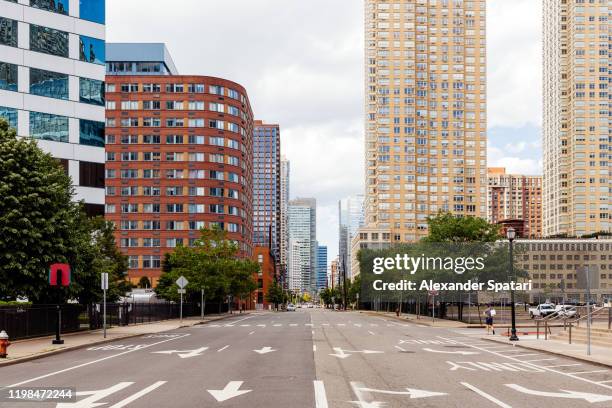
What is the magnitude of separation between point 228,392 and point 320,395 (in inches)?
74.0

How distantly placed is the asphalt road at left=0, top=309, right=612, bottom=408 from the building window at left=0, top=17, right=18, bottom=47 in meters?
30.9

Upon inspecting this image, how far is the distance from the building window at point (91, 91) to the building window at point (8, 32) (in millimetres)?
5929

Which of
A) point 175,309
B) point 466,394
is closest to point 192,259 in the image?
point 175,309

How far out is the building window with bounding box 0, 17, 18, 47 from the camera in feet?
160

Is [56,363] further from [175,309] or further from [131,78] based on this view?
[131,78]

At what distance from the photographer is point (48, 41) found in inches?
2044

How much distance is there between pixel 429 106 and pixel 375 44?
21750 mm

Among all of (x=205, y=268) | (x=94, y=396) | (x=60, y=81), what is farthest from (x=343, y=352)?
(x=205, y=268)

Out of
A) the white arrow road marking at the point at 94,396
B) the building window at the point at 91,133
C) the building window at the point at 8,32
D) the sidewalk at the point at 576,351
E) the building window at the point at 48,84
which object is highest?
the building window at the point at 8,32

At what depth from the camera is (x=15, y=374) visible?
57.5 ft

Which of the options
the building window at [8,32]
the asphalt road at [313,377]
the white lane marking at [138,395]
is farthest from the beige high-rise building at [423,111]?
the white lane marking at [138,395]

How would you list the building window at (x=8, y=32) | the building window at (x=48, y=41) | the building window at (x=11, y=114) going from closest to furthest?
the building window at (x=8, y=32), the building window at (x=11, y=114), the building window at (x=48, y=41)

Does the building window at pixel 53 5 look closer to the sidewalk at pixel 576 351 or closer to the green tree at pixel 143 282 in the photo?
the sidewalk at pixel 576 351

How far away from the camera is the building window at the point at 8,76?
49156mm
